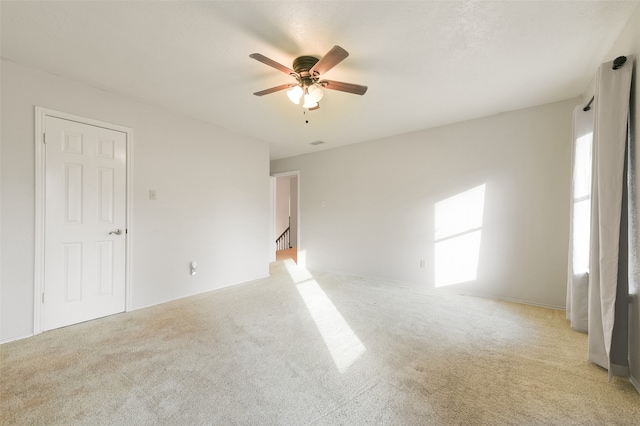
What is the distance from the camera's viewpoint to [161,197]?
11.0 feet

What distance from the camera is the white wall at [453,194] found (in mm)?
3178

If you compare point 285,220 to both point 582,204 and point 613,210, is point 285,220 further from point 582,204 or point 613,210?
point 613,210

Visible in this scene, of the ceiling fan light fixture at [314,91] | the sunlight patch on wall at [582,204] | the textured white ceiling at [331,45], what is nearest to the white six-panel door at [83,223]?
the textured white ceiling at [331,45]

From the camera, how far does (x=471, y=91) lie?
9.35 feet

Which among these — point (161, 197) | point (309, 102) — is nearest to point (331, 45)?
point (309, 102)

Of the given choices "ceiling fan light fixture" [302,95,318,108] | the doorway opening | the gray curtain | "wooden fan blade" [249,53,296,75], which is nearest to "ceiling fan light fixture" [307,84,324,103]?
"ceiling fan light fixture" [302,95,318,108]

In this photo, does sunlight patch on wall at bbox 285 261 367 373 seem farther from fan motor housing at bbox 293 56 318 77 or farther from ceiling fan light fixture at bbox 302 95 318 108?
fan motor housing at bbox 293 56 318 77

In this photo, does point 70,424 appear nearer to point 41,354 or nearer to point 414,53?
point 41,354

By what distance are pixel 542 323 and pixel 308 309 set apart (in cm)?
253

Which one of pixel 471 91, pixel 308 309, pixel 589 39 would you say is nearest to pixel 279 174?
pixel 308 309

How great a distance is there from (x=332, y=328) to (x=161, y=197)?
2.70 metres

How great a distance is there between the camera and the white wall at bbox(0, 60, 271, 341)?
2.33 metres

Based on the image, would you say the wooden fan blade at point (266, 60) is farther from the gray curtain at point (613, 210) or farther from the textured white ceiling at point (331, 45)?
the gray curtain at point (613, 210)

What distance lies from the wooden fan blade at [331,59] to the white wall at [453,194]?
2.66 meters
